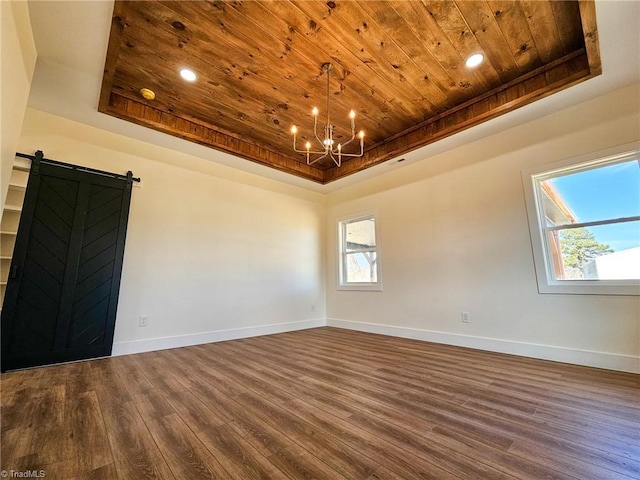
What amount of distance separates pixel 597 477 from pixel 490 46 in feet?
10.3

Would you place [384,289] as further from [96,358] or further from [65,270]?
[65,270]

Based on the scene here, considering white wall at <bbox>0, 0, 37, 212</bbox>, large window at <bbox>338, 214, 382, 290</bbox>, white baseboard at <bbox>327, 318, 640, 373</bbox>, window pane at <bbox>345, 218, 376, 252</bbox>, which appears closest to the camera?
white wall at <bbox>0, 0, 37, 212</bbox>

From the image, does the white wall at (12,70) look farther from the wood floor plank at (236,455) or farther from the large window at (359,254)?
the large window at (359,254)

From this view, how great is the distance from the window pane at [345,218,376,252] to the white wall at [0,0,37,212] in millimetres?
4364

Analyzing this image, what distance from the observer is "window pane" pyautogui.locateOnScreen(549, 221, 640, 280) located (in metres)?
2.54

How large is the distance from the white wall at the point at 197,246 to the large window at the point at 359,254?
691mm

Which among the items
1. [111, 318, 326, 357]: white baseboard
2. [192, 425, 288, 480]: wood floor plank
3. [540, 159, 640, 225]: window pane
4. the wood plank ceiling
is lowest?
[192, 425, 288, 480]: wood floor plank

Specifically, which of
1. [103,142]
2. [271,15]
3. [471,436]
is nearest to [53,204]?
[103,142]

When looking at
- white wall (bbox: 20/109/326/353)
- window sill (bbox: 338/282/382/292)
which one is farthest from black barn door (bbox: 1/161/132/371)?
window sill (bbox: 338/282/382/292)

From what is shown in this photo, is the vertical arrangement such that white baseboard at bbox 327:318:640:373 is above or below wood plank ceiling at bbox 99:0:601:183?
below

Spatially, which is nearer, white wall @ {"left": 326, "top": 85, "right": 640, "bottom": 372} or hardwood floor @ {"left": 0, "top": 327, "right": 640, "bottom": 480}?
hardwood floor @ {"left": 0, "top": 327, "right": 640, "bottom": 480}

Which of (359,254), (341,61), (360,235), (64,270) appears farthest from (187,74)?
(359,254)

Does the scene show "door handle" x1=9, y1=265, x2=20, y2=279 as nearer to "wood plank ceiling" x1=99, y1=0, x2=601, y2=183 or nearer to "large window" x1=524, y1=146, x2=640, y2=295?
"wood plank ceiling" x1=99, y1=0, x2=601, y2=183

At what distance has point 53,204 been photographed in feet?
9.48
